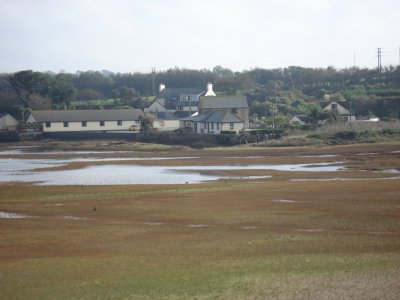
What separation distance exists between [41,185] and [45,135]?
58.8 m

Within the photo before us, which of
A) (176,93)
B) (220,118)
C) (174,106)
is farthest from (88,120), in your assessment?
(176,93)

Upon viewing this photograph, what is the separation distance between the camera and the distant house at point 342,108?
9906 cm

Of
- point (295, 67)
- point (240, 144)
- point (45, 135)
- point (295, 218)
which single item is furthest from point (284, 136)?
point (295, 67)

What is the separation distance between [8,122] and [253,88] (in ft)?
174

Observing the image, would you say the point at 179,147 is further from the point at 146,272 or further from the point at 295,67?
the point at 295,67

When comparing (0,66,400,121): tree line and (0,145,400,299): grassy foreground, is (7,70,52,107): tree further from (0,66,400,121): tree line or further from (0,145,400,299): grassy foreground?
(0,145,400,299): grassy foreground

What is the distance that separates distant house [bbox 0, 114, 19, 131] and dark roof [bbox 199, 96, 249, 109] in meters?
32.2

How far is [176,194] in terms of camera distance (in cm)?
4025

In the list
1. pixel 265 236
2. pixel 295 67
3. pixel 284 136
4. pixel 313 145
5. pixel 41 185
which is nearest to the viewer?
pixel 265 236

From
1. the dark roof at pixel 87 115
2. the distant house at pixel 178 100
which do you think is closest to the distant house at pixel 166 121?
the dark roof at pixel 87 115

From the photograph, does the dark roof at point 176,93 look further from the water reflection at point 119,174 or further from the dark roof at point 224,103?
the water reflection at point 119,174

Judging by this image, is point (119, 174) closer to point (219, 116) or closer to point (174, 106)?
point (219, 116)

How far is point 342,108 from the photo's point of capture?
341ft

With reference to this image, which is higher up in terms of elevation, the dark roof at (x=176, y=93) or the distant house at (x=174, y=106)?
the dark roof at (x=176, y=93)
